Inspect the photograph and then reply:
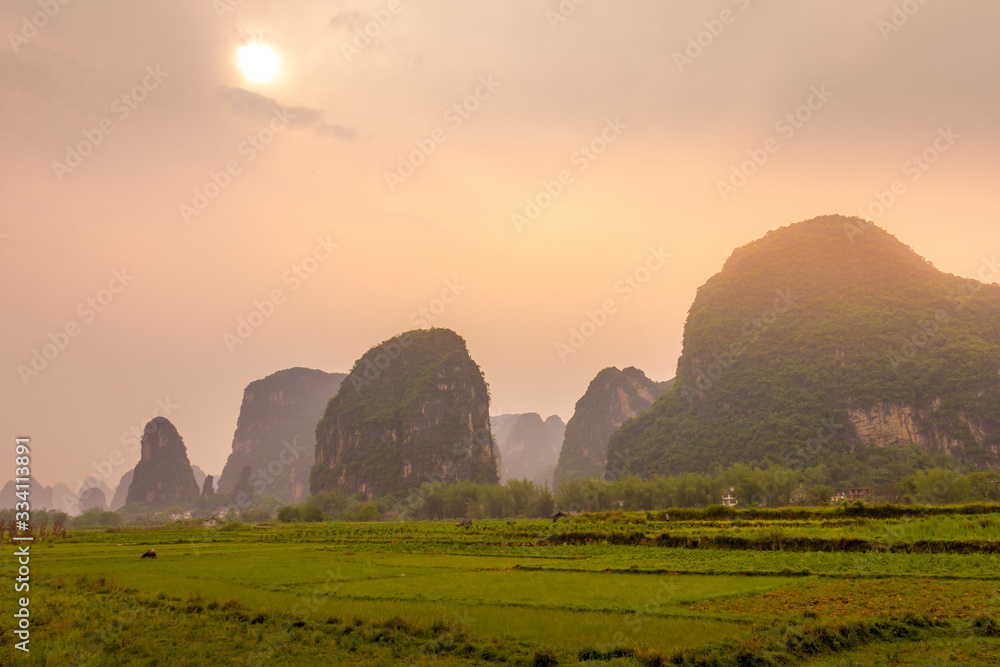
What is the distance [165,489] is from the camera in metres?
150

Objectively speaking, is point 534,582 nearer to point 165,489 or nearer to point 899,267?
point 899,267

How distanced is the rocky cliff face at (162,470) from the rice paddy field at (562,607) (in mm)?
151101

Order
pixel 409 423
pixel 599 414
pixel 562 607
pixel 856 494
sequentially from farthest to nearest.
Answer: pixel 599 414 → pixel 409 423 → pixel 856 494 → pixel 562 607

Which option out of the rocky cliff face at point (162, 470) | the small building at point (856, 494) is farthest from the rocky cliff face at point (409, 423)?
the small building at point (856, 494)

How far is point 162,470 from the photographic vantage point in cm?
15288

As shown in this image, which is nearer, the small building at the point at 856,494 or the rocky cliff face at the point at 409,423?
the small building at the point at 856,494

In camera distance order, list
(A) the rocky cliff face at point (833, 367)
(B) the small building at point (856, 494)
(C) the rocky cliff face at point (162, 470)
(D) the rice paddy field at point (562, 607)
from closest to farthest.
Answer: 1. (D) the rice paddy field at point (562, 607)
2. (B) the small building at point (856, 494)
3. (A) the rocky cliff face at point (833, 367)
4. (C) the rocky cliff face at point (162, 470)

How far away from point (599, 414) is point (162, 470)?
Result: 12736cm

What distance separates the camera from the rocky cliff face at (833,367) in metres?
75.6

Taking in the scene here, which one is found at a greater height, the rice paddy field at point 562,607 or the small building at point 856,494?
the rice paddy field at point 562,607

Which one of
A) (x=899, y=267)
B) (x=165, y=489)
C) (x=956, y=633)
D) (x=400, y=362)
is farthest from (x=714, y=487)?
(x=165, y=489)

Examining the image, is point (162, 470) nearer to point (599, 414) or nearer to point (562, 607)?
point (599, 414)

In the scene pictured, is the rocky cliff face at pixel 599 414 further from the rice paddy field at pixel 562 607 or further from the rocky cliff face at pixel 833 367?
the rice paddy field at pixel 562 607

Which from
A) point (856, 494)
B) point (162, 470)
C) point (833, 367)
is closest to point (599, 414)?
point (833, 367)
